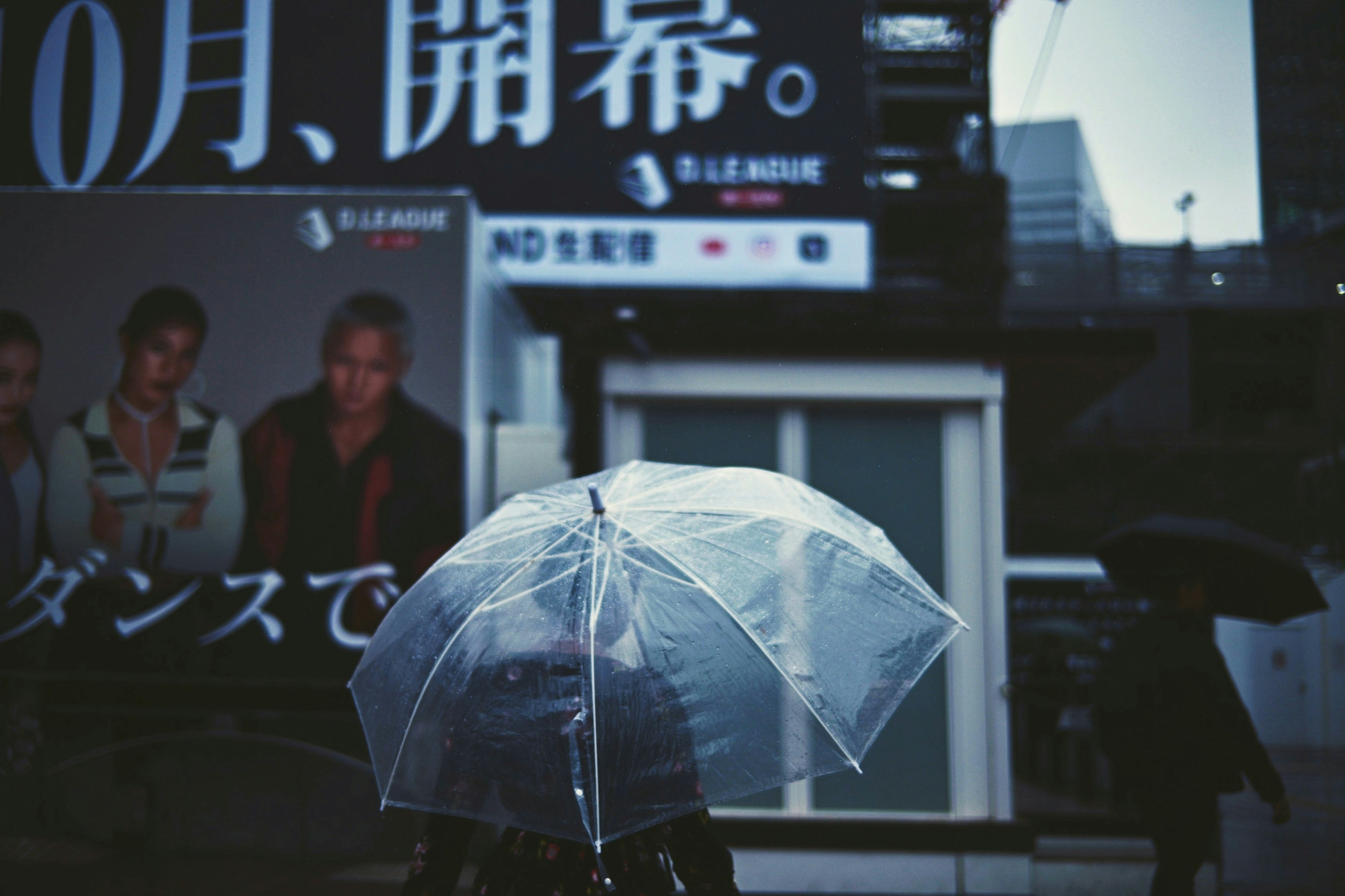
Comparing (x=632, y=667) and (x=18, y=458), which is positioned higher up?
(x=18, y=458)

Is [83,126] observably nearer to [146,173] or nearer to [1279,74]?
[146,173]

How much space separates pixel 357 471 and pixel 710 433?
2015 mm

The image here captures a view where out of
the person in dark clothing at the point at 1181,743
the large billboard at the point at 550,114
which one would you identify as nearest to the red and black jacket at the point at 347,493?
the large billboard at the point at 550,114

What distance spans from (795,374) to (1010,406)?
248 cm

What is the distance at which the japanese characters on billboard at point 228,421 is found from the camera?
565 centimetres

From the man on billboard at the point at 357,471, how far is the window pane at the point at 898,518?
2181 mm

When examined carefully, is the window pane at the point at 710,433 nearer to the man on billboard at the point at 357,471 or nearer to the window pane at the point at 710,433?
the window pane at the point at 710,433

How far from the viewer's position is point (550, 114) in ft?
26.0

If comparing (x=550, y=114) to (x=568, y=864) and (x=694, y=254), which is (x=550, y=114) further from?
(x=568, y=864)

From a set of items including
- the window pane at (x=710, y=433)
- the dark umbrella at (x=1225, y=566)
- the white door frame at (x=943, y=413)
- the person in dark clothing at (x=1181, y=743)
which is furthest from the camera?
the window pane at (x=710, y=433)

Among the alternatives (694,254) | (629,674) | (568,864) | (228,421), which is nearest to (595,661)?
(629,674)

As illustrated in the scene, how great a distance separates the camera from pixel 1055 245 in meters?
20.4

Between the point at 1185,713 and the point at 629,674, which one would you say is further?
the point at 1185,713

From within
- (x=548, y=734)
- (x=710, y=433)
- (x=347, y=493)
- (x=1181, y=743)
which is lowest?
(x=1181, y=743)
